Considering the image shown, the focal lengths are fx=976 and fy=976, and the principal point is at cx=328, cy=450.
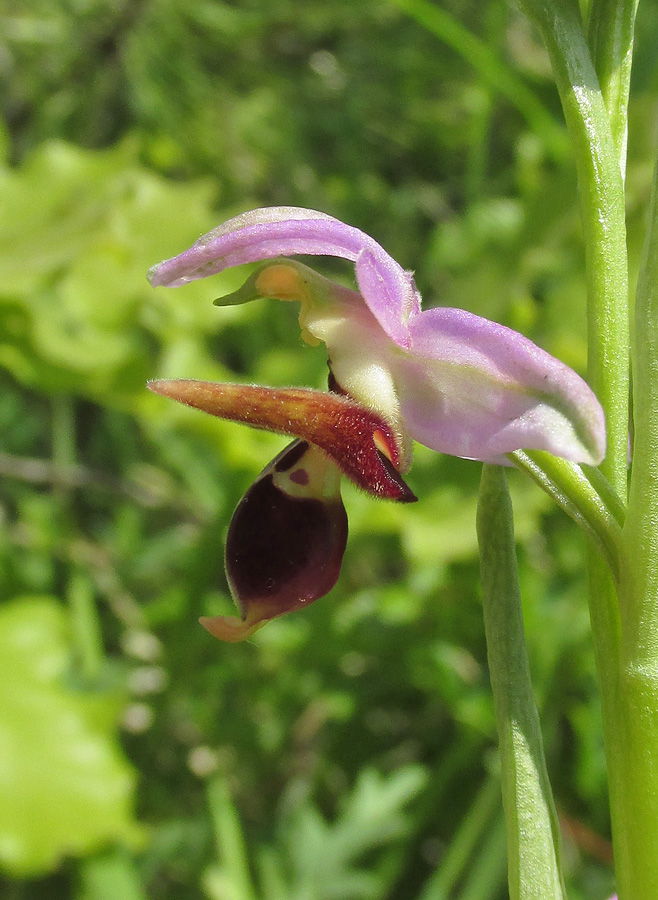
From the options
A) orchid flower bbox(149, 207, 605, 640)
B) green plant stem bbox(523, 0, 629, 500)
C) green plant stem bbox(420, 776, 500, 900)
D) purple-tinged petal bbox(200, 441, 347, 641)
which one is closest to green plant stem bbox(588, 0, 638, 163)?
green plant stem bbox(523, 0, 629, 500)

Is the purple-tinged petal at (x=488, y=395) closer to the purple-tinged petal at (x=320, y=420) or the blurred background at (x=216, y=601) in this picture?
the purple-tinged petal at (x=320, y=420)

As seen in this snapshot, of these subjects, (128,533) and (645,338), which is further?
(128,533)

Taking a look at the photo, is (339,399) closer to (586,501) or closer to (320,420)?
(320,420)

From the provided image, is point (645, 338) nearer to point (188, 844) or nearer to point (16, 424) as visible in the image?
point (188, 844)

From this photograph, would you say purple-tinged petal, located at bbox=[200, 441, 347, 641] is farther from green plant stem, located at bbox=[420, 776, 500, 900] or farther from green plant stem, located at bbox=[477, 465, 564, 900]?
green plant stem, located at bbox=[420, 776, 500, 900]

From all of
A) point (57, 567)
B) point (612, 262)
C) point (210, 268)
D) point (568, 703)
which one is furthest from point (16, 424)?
point (612, 262)

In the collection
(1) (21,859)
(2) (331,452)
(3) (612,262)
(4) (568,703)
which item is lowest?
(1) (21,859)
